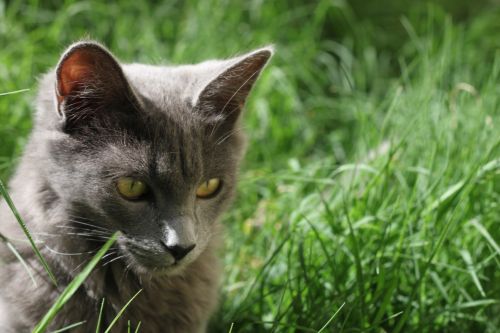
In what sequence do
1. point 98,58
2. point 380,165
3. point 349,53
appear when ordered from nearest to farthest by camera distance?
point 98,58
point 380,165
point 349,53

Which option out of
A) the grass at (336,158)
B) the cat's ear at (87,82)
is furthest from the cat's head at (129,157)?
the grass at (336,158)

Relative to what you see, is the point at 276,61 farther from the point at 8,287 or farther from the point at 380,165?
the point at 8,287

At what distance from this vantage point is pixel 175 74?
6.71 ft

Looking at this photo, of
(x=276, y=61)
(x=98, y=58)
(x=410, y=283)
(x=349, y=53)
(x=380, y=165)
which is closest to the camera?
(x=98, y=58)

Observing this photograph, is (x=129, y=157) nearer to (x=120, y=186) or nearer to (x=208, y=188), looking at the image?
(x=120, y=186)

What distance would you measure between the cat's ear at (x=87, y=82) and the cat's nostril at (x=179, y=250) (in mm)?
401

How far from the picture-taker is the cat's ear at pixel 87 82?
1.65 meters

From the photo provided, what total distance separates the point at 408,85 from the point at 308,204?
90 centimetres

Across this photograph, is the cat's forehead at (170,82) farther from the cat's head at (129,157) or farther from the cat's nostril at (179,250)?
the cat's nostril at (179,250)

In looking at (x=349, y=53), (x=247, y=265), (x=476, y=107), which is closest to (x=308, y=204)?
(x=247, y=265)

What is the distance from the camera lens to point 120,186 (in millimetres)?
1728

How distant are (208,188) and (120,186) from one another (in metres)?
0.28

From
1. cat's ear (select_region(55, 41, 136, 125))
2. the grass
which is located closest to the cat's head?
cat's ear (select_region(55, 41, 136, 125))

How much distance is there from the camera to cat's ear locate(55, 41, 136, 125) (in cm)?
165
